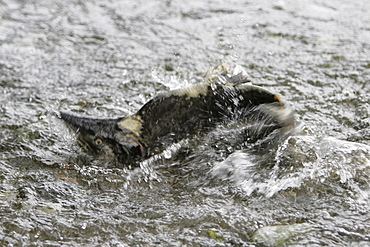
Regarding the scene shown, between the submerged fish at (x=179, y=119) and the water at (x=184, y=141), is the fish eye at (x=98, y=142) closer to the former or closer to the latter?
the submerged fish at (x=179, y=119)

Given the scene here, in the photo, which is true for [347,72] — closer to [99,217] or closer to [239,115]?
[239,115]

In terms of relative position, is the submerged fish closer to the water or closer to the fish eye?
the fish eye

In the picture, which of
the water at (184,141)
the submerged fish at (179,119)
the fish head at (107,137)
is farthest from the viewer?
the fish head at (107,137)

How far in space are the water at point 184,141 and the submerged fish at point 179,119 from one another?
5.5 inches

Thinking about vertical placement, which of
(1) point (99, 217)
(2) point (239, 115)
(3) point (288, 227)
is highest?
(2) point (239, 115)

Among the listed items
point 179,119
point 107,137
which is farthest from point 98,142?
point 179,119

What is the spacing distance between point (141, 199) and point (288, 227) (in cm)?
105

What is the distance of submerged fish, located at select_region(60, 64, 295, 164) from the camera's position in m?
3.67

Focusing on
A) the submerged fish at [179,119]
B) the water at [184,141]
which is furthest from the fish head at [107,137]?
the water at [184,141]

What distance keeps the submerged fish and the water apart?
5.5 inches

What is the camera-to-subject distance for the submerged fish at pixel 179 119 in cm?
367

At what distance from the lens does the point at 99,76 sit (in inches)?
216

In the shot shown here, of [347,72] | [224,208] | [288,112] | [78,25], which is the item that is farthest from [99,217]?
[78,25]

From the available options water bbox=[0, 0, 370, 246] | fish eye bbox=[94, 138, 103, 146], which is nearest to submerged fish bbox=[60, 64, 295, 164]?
fish eye bbox=[94, 138, 103, 146]
